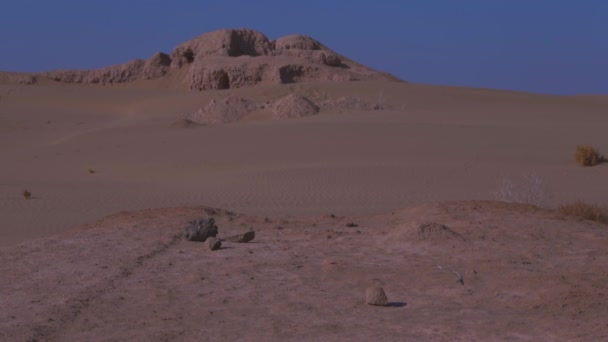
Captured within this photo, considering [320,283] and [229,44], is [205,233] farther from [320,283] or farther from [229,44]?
[229,44]

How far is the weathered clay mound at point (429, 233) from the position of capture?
1059 centimetres

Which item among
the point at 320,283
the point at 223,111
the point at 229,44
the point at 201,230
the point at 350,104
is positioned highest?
the point at 229,44

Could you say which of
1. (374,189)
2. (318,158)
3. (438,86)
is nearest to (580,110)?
(438,86)

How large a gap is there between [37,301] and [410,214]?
6.37 m

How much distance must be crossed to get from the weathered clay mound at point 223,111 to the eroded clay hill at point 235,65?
735 cm

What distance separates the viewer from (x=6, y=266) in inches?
385

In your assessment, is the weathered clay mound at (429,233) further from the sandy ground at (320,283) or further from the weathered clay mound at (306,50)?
the weathered clay mound at (306,50)

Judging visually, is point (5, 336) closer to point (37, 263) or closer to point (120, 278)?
point (120, 278)

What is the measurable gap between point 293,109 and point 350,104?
3.46 m

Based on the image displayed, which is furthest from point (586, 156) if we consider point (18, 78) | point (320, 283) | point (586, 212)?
point (18, 78)

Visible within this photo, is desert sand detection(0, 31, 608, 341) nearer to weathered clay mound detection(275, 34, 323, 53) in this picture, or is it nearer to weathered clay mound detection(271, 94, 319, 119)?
weathered clay mound detection(271, 94, 319, 119)

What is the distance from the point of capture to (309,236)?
38.1 feet

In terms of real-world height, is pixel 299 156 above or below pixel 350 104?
below

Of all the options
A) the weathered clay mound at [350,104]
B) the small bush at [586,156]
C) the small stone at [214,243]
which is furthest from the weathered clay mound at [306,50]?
the small stone at [214,243]
